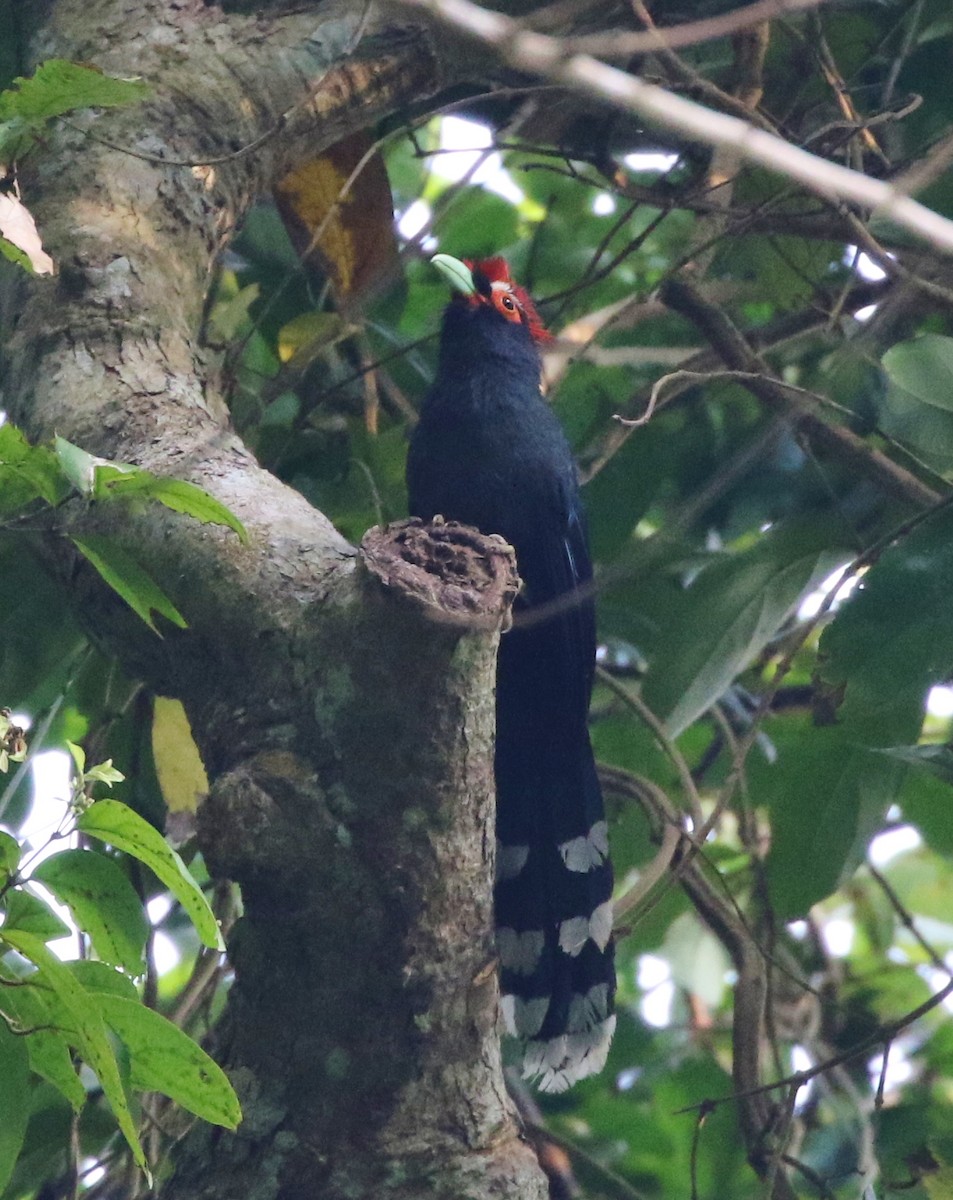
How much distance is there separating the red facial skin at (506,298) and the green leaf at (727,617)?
3.82ft

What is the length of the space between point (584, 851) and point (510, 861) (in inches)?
7.2

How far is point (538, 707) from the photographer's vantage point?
3.80 meters

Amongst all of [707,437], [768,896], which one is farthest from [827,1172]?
[707,437]

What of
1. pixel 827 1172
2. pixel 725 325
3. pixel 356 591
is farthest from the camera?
pixel 827 1172

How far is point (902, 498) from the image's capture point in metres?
3.55

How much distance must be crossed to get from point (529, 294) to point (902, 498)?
1.59 metres

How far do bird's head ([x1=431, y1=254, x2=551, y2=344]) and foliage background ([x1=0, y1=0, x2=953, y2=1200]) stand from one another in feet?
0.43

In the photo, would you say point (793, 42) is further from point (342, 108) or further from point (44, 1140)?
point (44, 1140)

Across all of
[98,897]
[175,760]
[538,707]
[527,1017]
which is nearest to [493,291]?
[538,707]

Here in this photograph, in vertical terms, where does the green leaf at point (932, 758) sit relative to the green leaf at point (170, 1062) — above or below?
above

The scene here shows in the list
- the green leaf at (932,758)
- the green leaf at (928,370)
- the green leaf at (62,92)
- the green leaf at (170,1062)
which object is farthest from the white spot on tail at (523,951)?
the green leaf at (62,92)

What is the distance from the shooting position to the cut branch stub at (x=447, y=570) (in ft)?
6.88

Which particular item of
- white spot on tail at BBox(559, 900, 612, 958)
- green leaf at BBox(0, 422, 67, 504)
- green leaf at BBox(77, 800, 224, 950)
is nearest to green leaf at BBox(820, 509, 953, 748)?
white spot on tail at BBox(559, 900, 612, 958)

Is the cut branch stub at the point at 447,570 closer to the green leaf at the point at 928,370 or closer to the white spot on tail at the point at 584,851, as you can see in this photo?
the green leaf at the point at 928,370
